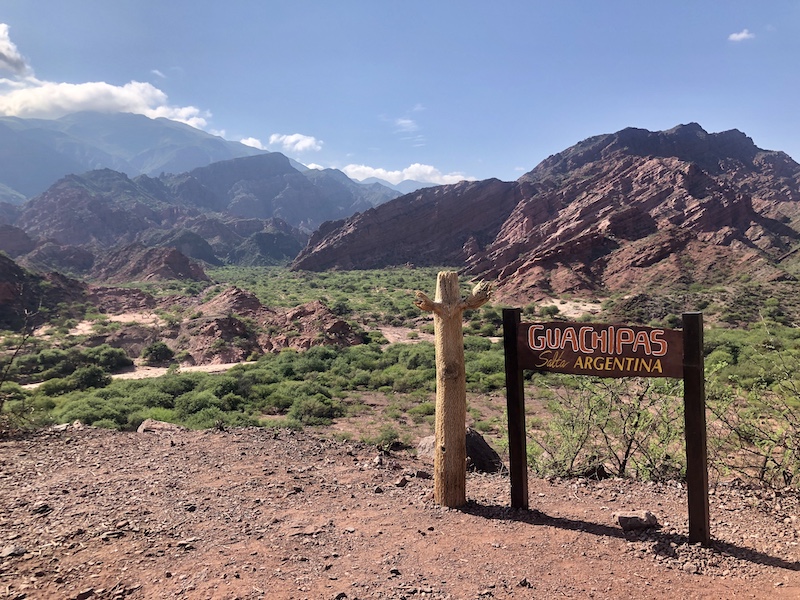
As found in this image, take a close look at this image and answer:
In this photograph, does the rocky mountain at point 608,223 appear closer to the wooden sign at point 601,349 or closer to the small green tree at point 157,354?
the small green tree at point 157,354

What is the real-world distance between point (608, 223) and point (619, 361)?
58620 mm

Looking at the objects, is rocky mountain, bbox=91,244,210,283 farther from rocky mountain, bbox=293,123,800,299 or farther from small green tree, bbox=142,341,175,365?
small green tree, bbox=142,341,175,365

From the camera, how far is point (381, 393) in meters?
17.9

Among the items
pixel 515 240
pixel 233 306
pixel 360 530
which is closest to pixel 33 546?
pixel 360 530

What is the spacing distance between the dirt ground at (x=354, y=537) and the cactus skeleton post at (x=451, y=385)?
377 mm

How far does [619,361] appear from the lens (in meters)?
4.52

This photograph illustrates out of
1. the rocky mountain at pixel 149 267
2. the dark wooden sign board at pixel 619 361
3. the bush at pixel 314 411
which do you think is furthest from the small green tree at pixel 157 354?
the rocky mountain at pixel 149 267

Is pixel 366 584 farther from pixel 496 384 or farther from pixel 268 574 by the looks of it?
pixel 496 384

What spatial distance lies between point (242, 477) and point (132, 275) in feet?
267

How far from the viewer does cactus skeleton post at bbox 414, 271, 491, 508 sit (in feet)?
17.4

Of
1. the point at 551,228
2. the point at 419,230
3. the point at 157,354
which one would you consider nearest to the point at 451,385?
the point at 157,354

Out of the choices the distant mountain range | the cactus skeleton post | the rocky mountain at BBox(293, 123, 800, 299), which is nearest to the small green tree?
the cactus skeleton post

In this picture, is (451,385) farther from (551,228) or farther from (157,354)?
(551,228)

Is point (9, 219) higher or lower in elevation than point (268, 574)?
higher
